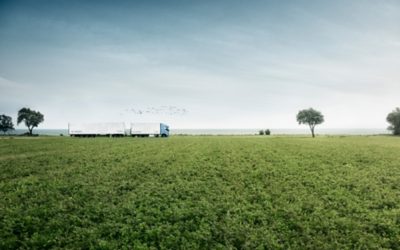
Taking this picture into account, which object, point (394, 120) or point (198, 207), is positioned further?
point (394, 120)

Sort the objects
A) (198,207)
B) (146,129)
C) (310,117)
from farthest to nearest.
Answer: (310,117)
(146,129)
(198,207)

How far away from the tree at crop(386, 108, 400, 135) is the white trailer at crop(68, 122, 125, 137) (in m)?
126

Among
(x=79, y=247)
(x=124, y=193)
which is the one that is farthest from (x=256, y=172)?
(x=79, y=247)

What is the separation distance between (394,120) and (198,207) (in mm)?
154683

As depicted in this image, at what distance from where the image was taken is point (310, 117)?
139m

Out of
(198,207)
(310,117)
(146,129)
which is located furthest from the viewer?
(310,117)

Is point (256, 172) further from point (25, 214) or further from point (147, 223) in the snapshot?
point (25, 214)

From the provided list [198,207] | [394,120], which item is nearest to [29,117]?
[198,207]

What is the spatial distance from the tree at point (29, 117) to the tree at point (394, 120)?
178 m

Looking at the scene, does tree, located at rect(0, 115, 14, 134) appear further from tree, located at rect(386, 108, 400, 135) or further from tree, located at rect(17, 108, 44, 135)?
tree, located at rect(386, 108, 400, 135)

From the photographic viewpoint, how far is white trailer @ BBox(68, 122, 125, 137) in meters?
87.8

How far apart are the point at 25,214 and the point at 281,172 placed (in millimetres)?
18565

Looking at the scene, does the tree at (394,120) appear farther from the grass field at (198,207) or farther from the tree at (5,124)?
the tree at (5,124)

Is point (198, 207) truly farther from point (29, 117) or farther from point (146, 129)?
point (29, 117)
